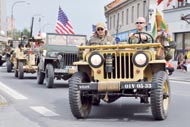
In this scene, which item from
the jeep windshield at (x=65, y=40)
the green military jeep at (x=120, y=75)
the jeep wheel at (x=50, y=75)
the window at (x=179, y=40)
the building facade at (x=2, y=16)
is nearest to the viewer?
the green military jeep at (x=120, y=75)

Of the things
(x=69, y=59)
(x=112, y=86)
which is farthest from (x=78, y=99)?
(x=69, y=59)

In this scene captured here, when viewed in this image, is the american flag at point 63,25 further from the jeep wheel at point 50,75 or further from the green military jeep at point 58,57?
the jeep wheel at point 50,75

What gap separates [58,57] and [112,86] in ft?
29.1

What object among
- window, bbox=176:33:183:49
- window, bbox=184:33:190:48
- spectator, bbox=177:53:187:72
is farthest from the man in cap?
window, bbox=176:33:183:49

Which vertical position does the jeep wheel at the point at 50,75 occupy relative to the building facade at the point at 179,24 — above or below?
below

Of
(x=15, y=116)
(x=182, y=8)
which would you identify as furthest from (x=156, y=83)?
(x=182, y=8)

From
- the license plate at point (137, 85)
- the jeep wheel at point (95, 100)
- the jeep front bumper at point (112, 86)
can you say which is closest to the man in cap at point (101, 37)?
the jeep wheel at point (95, 100)

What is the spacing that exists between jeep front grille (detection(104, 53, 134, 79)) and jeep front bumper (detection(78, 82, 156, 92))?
359 millimetres

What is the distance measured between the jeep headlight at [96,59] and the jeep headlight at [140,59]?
632 millimetres

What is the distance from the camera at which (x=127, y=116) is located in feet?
33.5

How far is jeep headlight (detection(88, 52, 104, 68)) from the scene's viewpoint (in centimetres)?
961

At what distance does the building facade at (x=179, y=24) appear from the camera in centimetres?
4228

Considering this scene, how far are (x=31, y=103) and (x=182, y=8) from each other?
3159 cm

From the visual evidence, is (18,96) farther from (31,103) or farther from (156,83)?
(156,83)
